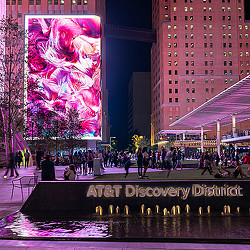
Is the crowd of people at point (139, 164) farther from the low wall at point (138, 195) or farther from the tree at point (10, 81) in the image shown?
the tree at point (10, 81)

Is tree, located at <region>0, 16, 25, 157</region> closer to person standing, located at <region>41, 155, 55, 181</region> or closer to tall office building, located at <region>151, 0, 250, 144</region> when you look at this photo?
person standing, located at <region>41, 155, 55, 181</region>

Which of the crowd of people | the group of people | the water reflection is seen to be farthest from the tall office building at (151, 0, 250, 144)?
the water reflection

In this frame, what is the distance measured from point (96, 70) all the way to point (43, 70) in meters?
10.3

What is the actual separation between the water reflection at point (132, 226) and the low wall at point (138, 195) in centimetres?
70

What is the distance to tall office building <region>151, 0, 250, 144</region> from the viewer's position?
369ft

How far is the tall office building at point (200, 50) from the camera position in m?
113

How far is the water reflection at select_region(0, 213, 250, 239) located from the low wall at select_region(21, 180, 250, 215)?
70cm

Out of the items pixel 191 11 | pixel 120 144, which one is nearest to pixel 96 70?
pixel 191 11

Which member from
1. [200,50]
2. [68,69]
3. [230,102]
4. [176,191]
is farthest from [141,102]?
[176,191]

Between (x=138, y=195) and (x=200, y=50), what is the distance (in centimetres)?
10902

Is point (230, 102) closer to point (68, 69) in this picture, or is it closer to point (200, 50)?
point (68, 69)

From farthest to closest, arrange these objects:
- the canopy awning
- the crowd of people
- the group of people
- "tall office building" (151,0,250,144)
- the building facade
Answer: the building facade < "tall office building" (151,0,250,144) < the canopy awning < the group of people < the crowd of people

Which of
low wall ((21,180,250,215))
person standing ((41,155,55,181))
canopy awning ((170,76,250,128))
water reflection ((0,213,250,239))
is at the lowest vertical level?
water reflection ((0,213,250,239))

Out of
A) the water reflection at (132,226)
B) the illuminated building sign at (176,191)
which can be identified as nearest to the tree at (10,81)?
the illuminated building sign at (176,191)
